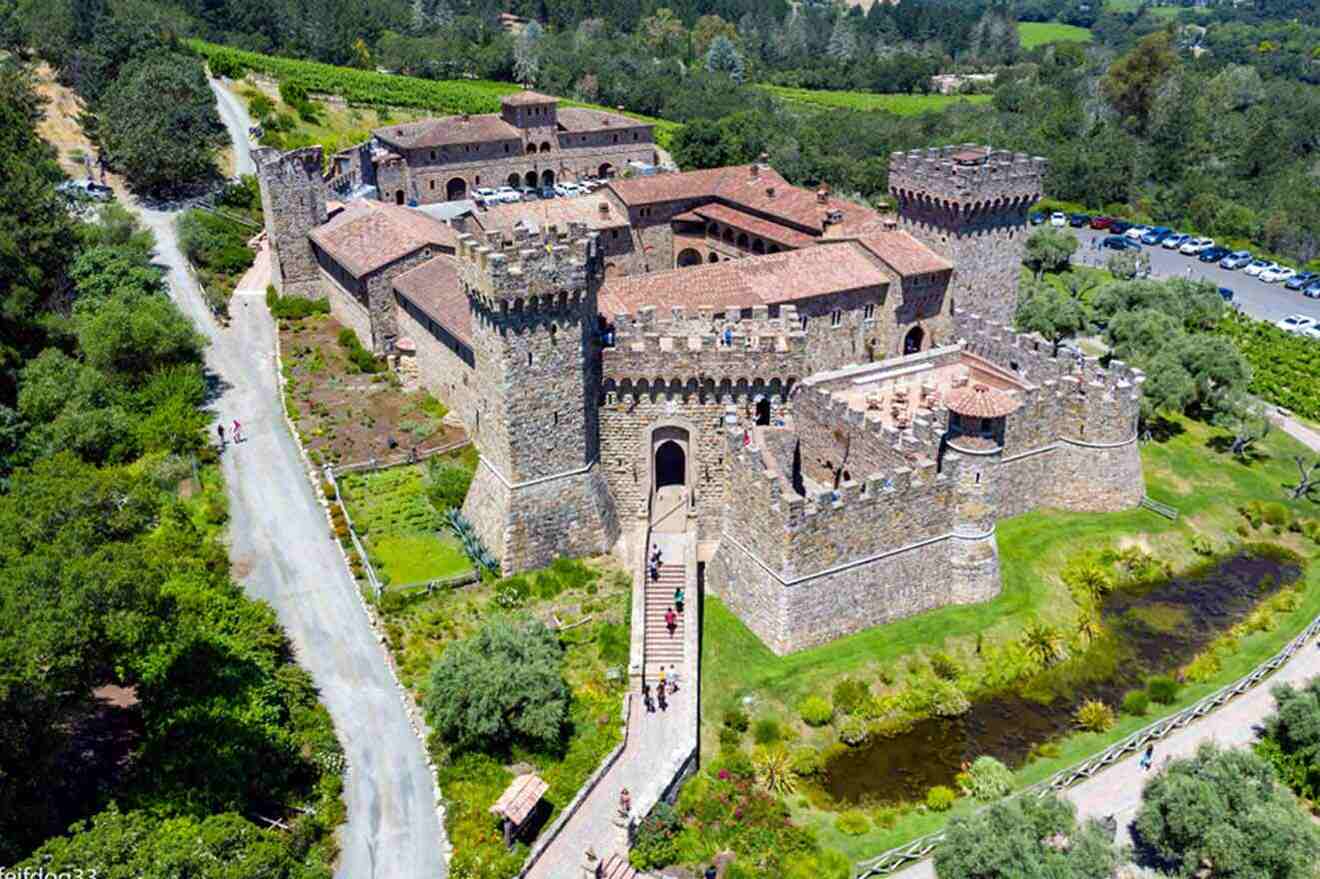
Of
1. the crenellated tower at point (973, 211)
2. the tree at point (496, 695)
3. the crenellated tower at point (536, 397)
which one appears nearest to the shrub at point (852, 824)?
the tree at point (496, 695)

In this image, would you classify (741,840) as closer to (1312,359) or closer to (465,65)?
(1312,359)

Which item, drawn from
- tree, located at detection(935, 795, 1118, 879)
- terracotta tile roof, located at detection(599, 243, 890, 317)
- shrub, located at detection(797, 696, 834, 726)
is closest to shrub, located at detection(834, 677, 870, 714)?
shrub, located at detection(797, 696, 834, 726)

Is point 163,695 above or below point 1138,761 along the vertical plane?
above

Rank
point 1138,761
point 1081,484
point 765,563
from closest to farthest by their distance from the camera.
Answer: point 1138,761, point 765,563, point 1081,484

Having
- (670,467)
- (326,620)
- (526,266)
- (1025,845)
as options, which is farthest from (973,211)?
(326,620)

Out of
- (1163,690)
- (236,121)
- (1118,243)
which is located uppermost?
(236,121)

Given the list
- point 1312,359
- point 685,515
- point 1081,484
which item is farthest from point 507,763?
point 1312,359

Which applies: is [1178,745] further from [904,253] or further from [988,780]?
[904,253]

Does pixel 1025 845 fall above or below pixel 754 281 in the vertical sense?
below
